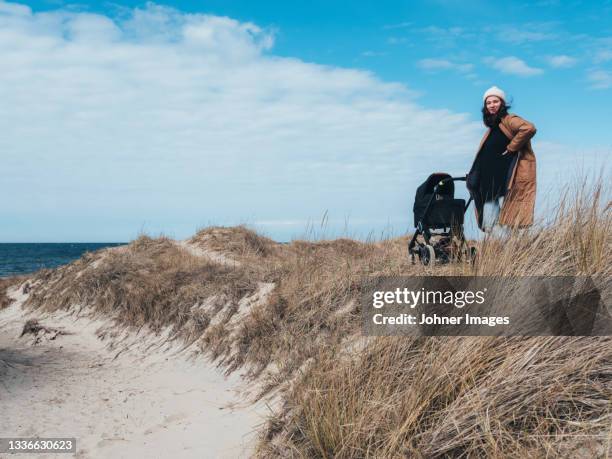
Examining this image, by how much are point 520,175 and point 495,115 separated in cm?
82

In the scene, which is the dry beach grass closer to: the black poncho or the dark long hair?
the black poncho

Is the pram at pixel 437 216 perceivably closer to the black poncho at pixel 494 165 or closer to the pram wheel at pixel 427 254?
the pram wheel at pixel 427 254

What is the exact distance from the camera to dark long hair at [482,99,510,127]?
612 centimetres

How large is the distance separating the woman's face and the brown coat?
6.8 inches

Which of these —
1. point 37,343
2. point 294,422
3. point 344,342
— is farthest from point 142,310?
point 294,422

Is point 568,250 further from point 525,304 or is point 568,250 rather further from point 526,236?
point 525,304

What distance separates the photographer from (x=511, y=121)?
235 inches

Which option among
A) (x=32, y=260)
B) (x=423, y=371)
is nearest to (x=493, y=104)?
(x=423, y=371)

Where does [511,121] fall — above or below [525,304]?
above

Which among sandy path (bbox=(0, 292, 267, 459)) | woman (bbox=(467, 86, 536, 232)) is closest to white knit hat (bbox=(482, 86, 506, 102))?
woman (bbox=(467, 86, 536, 232))

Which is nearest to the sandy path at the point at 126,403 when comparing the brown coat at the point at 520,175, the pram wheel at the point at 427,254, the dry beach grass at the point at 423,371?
the dry beach grass at the point at 423,371

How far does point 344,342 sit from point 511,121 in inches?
130

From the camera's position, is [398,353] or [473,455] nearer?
[473,455]

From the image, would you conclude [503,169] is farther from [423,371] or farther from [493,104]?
[423,371]
